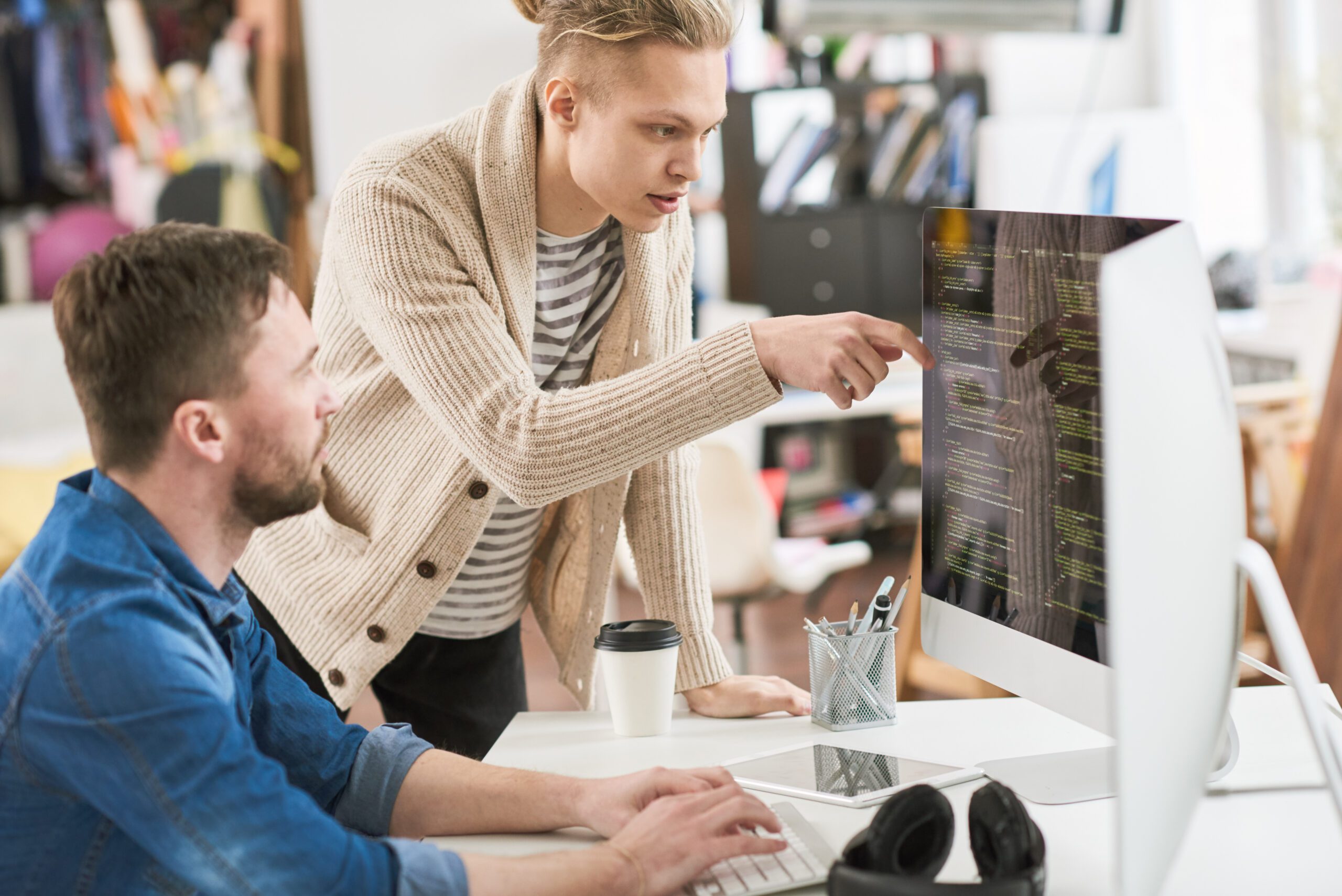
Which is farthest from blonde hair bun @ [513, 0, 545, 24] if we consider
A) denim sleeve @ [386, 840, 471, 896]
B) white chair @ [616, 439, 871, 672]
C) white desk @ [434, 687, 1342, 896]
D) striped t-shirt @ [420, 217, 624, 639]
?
white chair @ [616, 439, 871, 672]

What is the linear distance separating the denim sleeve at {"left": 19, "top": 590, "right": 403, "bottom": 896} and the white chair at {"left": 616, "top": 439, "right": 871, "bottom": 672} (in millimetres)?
2202

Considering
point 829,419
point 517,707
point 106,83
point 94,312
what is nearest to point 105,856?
point 94,312

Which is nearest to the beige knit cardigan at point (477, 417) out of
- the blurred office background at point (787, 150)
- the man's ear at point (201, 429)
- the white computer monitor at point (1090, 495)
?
the white computer monitor at point (1090, 495)

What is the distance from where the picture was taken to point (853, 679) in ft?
4.42

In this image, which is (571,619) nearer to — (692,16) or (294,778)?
(294,778)

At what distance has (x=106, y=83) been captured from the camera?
207 inches

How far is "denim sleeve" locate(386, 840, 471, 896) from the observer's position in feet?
3.03

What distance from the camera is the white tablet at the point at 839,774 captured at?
1.16 meters

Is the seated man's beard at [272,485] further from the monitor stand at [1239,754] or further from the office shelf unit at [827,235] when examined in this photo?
the office shelf unit at [827,235]

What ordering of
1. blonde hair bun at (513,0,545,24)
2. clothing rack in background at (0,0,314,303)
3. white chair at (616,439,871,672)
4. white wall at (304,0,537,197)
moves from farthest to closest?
clothing rack in background at (0,0,314,303), white wall at (304,0,537,197), white chair at (616,439,871,672), blonde hair bun at (513,0,545,24)

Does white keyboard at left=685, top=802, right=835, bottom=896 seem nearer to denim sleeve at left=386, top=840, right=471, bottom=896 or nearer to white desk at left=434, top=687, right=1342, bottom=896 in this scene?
white desk at left=434, top=687, right=1342, bottom=896

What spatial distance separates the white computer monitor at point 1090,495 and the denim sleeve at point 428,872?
1.50ft

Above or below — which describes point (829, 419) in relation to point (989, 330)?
below

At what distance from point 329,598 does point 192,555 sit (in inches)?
21.1
